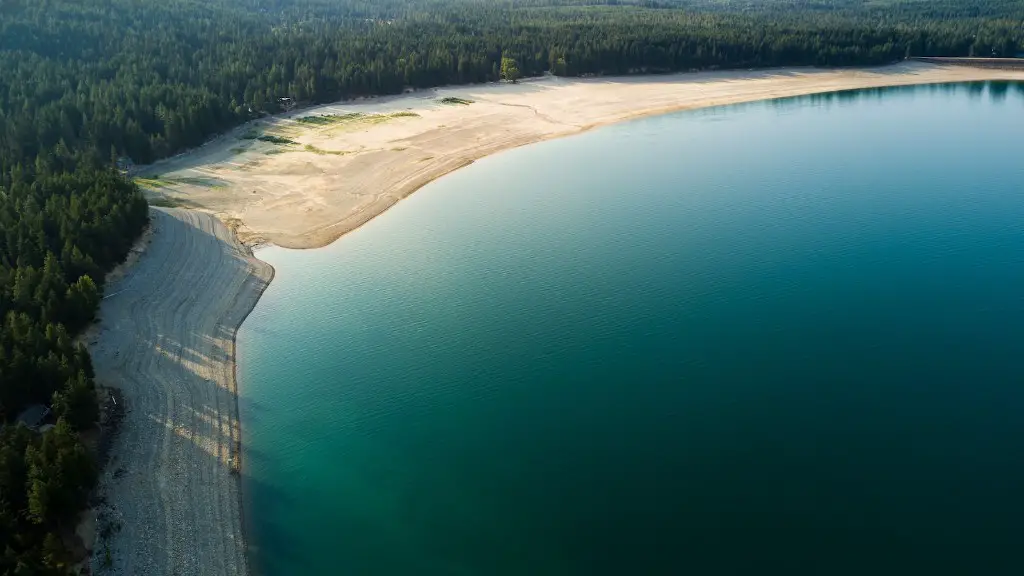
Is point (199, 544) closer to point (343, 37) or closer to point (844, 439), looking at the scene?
point (844, 439)

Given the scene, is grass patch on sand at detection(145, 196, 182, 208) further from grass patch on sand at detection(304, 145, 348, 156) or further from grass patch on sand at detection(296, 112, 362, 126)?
grass patch on sand at detection(296, 112, 362, 126)

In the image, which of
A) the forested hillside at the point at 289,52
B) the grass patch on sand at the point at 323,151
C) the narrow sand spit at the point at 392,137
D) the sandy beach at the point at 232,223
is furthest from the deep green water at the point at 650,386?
the forested hillside at the point at 289,52

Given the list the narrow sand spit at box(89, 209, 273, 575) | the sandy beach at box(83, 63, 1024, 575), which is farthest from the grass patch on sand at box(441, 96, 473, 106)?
the narrow sand spit at box(89, 209, 273, 575)

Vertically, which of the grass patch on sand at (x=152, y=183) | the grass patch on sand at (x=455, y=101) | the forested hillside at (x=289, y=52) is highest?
the forested hillside at (x=289, y=52)

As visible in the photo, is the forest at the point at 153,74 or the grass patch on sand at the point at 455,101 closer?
the forest at the point at 153,74

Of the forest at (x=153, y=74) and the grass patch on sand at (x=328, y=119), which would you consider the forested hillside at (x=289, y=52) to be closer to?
the forest at (x=153, y=74)

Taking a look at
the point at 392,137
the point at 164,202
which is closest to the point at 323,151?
the point at 392,137

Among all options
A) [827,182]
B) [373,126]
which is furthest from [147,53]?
[827,182]
